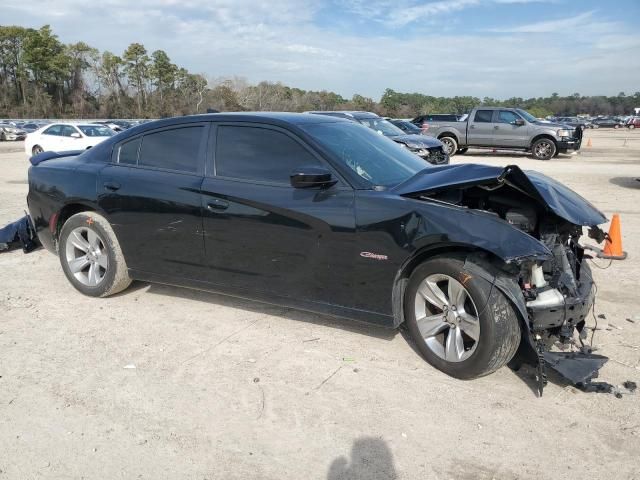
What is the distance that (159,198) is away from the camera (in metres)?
4.45

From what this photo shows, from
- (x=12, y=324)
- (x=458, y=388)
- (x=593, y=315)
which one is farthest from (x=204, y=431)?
(x=593, y=315)

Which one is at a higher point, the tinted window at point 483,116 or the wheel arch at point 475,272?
the tinted window at point 483,116

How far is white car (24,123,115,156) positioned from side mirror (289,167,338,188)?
711 inches

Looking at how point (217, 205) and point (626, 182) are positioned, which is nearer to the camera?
point (217, 205)

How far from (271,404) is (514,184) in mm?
2083

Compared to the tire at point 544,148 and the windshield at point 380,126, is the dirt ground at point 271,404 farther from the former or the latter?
the tire at point 544,148

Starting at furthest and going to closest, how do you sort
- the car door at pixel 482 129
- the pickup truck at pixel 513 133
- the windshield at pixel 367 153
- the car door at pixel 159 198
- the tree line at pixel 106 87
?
the tree line at pixel 106 87 < the car door at pixel 482 129 < the pickup truck at pixel 513 133 < the car door at pixel 159 198 < the windshield at pixel 367 153

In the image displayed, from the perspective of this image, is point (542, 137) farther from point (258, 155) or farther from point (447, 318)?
point (447, 318)

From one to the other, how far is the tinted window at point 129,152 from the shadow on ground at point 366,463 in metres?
3.22

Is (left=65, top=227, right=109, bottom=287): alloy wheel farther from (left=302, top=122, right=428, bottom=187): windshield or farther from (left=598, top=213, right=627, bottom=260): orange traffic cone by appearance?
(left=598, top=213, right=627, bottom=260): orange traffic cone

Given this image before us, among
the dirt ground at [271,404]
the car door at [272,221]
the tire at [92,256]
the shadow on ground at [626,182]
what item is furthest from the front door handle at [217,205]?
the shadow on ground at [626,182]

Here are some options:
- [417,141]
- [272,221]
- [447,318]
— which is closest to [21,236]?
[272,221]

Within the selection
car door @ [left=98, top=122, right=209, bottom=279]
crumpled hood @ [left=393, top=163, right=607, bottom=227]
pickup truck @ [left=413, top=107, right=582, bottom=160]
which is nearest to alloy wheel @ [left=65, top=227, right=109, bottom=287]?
car door @ [left=98, top=122, right=209, bottom=279]

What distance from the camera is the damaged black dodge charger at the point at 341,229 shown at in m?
3.32
